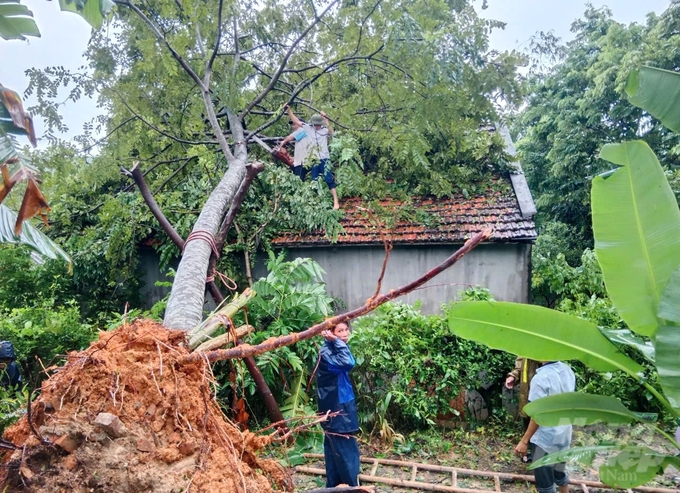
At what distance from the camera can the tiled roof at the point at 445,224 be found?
672 centimetres

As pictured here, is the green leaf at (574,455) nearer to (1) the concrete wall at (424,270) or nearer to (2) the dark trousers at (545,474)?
(2) the dark trousers at (545,474)

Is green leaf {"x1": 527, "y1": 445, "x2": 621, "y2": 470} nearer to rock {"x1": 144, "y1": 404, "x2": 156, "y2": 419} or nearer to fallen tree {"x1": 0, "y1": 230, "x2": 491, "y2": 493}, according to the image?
fallen tree {"x1": 0, "y1": 230, "x2": 491, "y2": 493}

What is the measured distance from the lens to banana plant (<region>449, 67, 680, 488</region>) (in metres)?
2.12

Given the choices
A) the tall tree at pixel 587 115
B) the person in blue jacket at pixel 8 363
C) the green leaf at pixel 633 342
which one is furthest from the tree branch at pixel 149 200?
the tall tree at pixel 587 115

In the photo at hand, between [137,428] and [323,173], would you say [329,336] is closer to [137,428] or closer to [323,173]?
[137,428]

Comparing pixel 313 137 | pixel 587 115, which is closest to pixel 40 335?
pixel 313 137

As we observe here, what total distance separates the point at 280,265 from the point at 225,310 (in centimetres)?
305

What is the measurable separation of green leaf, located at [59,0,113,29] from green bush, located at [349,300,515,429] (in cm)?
438

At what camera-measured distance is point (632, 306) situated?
220cm

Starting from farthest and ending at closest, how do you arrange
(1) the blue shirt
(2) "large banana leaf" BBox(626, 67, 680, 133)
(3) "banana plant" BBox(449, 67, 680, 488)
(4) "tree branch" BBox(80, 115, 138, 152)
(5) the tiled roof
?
(5) the tiled roof < (4) "tree branch" BBox(80, 115, 138, 152) < (1) the blue shirt < (2) "large banana leaf" BBox(626, 67, 680, 133) < (3) "banana plant" BBox(449, 67, 680, 488)

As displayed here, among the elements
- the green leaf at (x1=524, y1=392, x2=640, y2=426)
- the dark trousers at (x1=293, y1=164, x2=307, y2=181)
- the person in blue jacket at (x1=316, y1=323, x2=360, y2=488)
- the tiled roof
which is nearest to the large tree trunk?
the person in blue jacket at (x1=316, y1=323, x2=360, y2=488)

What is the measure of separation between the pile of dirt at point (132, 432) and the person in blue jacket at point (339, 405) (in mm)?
1614

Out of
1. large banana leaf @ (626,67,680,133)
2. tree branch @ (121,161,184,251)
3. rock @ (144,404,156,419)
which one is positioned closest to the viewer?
rock @ (144,404,156,419)

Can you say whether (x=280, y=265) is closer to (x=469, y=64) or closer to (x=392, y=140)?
(x=392, y=140)
